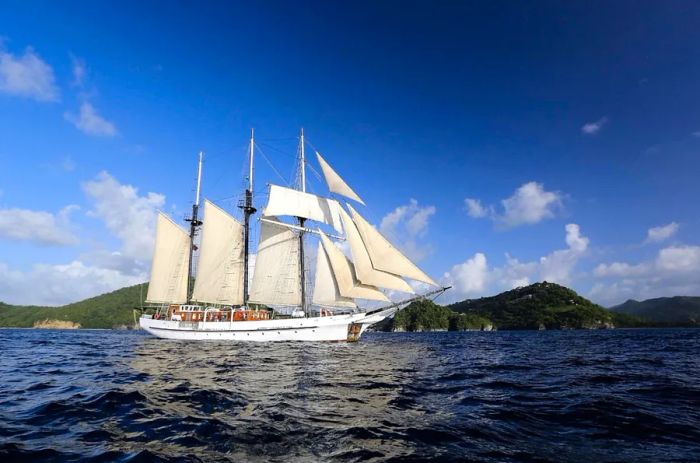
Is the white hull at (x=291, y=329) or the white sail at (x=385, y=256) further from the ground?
the white sail at (x=385, y=256)

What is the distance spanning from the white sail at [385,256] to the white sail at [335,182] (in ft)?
18.7

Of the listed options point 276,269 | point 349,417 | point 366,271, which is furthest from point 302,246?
point 349,417

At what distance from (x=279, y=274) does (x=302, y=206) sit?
11.8 m

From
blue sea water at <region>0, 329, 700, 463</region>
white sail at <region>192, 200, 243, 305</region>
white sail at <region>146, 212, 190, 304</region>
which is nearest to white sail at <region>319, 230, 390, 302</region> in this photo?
white sail at <region>192, 200, 243, 305</region>

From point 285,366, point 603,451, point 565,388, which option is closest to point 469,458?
point 603,451

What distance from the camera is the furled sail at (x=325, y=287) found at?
54250mm

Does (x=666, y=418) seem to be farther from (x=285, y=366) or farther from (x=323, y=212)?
(x=323, y=212)

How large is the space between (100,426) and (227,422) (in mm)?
3115

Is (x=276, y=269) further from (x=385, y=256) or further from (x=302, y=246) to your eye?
(x=385, y=256)

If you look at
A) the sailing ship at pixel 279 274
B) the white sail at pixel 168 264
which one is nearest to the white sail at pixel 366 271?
the sailing ship at pixel 279 274

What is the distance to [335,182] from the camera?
184 feet

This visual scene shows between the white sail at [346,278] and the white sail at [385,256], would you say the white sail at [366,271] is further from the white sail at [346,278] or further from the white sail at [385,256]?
the white sail at [346,278]

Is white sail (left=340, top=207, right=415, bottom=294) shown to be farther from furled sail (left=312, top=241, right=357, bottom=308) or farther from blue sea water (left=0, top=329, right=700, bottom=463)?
blue sea water (left=0, top=329, right=700, bottom=463)

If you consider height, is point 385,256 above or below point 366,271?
above
